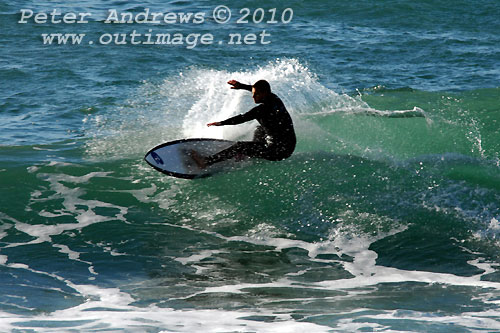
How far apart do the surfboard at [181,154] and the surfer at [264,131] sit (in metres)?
0.08

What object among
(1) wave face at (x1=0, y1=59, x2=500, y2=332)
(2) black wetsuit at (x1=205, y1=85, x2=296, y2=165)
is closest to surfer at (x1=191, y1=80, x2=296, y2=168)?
(2) black wetsuit at (x1=205, y1=85, x2=296, y2=165)

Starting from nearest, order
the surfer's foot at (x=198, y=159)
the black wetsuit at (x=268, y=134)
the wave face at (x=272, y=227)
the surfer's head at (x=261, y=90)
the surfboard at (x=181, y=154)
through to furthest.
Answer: the wave face at (x=272, y=227) < the surfer's head at (x=261, y=90) < the black wetsuit at (x=268, y=134) < the surfboard at (x=181, y=154) < the surfer's foot at (x=198, y=159)

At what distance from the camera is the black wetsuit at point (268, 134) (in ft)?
32.7

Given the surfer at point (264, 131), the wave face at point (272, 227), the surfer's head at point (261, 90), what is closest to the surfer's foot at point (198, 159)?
the surfer at point (264, 131)

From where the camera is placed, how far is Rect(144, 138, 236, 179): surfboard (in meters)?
10.5

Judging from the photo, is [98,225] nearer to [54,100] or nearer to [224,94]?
[224,94]

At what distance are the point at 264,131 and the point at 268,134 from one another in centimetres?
10

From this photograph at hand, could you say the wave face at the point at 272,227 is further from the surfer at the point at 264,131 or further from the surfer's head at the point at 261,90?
the surfer's head at the point at 261,90

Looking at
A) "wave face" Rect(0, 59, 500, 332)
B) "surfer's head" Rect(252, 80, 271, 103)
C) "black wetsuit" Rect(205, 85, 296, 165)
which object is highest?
"surfer's head" Rect(252, 80, 271, 103)

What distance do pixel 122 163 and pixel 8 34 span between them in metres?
11.7

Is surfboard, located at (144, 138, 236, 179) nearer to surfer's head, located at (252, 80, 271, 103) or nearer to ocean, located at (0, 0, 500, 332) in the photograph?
ocean, located at (0, 0, 500, 332)

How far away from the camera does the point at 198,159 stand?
1072cm

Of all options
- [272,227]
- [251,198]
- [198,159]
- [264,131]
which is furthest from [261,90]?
[272,227]

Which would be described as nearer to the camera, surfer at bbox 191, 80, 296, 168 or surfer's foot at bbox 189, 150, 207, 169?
surfer at bbox 191, 80, 296, 168
